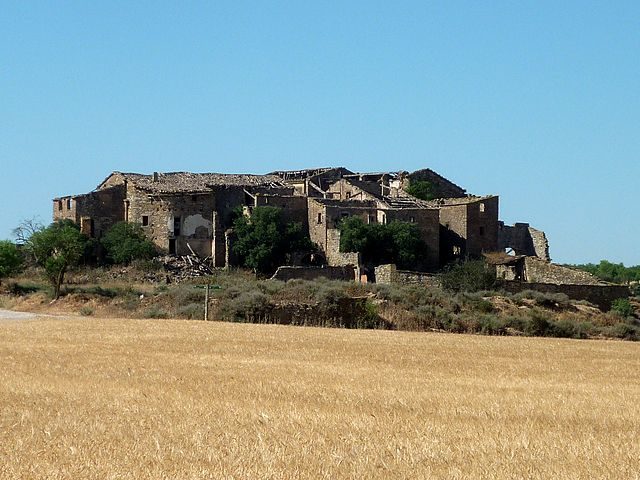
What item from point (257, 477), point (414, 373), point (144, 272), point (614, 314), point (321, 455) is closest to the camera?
point (257, 477)

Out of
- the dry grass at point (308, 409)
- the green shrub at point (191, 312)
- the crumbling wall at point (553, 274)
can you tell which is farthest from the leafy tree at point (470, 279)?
the dry grass at point (308, 409)

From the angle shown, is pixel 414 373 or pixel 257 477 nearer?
pixel 257 477

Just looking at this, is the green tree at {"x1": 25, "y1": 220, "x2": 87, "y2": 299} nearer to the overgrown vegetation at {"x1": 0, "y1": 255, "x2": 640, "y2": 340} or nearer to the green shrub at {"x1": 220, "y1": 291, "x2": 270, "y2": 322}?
the overgrown vegetation at {"x1": 0, "y1": 255, "x2": 640, "y2": 340}

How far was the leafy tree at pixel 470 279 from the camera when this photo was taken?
1967 inches

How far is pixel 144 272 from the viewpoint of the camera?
58.1m

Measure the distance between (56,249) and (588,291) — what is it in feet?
79.3

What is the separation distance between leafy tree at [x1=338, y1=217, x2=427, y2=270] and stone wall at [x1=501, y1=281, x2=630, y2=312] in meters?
8.84

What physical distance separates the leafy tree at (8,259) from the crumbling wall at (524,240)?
26.5 meters

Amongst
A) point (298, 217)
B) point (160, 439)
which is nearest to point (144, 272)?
point (298, 217)

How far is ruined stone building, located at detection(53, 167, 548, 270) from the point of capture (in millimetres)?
60812

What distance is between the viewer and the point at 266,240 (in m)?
58.9

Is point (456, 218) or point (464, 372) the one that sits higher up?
point (456, 218)

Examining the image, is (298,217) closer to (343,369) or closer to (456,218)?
(456,218)

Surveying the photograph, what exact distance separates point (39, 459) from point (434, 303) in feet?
106
